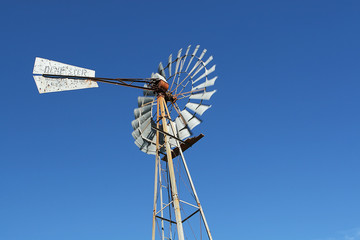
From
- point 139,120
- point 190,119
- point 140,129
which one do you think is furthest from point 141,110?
point 190,119

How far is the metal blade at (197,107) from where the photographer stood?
1691 cm

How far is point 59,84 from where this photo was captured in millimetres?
14922

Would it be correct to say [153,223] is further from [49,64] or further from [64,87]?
[49,64]

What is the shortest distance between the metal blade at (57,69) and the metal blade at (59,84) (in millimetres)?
272

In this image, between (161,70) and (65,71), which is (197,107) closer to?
(161,70)

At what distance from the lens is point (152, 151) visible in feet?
59.4

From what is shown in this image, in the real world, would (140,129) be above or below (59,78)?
below

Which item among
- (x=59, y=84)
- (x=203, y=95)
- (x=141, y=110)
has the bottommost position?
(x=59, y=84)

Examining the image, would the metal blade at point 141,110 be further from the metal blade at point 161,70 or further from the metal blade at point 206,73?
the metal blade at point 206,73

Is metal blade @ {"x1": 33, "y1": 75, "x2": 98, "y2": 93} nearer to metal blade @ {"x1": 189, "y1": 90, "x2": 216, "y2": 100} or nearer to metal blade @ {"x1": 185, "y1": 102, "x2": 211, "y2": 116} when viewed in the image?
metal blade @ {"x1": 185, "y1": 102, "x2": 211, "y2": 116}

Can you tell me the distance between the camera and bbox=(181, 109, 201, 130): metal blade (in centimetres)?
1703

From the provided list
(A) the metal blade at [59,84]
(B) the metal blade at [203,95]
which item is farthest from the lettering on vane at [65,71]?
(B) the metal blade at [203,95]

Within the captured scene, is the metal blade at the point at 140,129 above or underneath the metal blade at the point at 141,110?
underneath

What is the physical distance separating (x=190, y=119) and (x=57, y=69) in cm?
659
